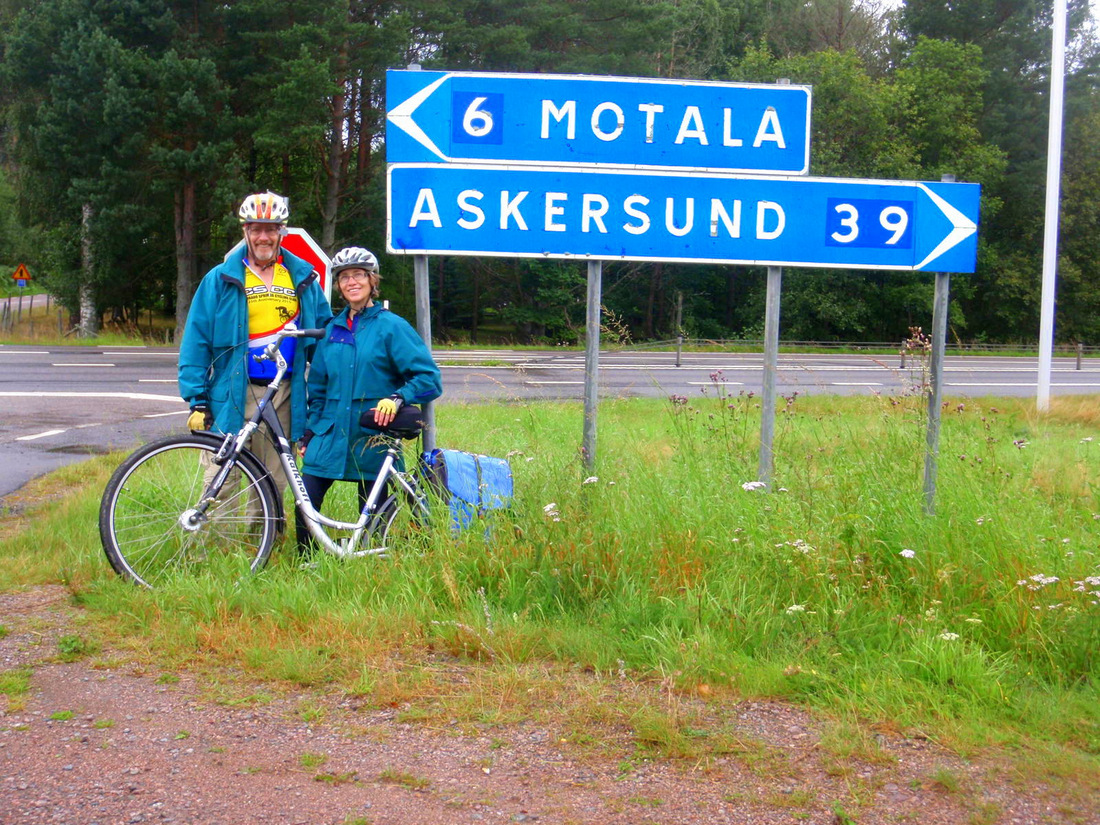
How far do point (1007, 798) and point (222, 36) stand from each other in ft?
113

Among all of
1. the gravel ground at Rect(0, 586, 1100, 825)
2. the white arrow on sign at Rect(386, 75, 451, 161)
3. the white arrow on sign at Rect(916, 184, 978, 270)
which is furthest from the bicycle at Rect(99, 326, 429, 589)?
the white arrow on sign at Rect(916, 184, 978, 270)

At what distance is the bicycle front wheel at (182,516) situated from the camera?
5070 millimetres

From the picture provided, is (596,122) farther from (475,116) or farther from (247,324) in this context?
(247,324)

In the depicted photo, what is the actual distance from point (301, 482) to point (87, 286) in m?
33.6

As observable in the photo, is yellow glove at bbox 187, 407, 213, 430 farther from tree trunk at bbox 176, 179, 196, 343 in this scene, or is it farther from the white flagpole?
tree trunk at bbox 176, 179, 196, 343

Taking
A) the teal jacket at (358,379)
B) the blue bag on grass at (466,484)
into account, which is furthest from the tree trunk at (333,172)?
the blue bag on grass at (466,484)

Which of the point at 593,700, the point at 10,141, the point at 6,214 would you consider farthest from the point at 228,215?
the point at 6,214

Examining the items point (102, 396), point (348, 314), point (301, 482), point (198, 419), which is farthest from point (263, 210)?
point (102, 396)

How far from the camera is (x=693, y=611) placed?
180 inches

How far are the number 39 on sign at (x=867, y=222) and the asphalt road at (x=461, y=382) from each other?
77cm

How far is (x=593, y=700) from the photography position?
392cm

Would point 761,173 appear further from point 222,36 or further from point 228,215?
point 222,36

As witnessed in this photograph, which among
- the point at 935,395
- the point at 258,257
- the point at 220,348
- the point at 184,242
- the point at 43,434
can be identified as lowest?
the point at 43,434

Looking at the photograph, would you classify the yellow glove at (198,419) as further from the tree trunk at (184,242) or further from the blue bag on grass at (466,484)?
the tree trunk at (184,242)
